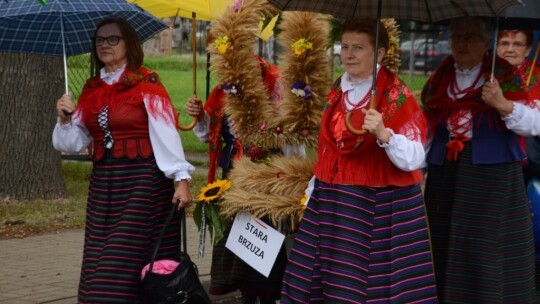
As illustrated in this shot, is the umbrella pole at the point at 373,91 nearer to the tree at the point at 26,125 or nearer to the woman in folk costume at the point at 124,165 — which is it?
the woman in folk costume at the point at 124,165

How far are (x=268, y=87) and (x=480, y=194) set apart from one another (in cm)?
152

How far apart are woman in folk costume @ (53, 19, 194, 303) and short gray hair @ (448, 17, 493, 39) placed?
1555mm

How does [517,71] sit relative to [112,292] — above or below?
above

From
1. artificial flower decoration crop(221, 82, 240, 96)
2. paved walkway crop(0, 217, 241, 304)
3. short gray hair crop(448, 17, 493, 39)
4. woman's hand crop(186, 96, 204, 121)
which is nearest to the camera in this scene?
short gray hair crop(448, 17, 493, 39)

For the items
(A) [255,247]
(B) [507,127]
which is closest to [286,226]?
(A) [255,247]

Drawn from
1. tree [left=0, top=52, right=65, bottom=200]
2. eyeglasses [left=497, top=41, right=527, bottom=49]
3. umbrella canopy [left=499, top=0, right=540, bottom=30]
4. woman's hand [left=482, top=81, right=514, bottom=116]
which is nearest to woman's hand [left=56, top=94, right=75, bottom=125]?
woman's hand [left=482, top=81, right=514, bottom=116]

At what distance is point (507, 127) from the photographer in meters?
5.48

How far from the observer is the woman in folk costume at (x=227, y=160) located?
6391 millimetres

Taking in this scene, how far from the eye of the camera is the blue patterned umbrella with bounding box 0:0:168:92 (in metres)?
5.67

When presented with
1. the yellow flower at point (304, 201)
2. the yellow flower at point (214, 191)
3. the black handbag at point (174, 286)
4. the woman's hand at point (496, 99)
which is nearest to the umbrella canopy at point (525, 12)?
the woman's hand at point (496, 99)

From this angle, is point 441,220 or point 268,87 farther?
point 268,87

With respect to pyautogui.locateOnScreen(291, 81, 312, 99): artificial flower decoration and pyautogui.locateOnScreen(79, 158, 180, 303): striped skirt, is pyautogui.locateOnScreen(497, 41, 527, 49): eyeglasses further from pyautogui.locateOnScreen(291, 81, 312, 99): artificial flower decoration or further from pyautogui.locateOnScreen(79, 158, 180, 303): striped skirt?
pyautogui.locateOnScreen(79, 158, 180, 303): striped skirt

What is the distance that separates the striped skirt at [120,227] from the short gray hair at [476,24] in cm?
174

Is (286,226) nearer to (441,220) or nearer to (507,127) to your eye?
(441,220)
